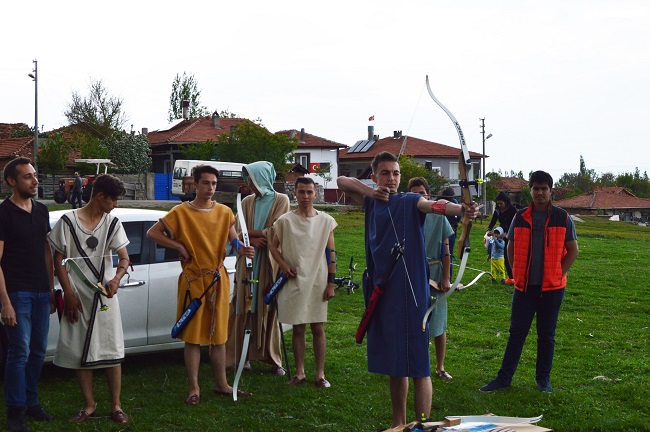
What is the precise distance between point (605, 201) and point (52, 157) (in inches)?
2589

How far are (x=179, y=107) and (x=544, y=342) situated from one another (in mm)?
69125

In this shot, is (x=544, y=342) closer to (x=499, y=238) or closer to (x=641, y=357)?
(x=641, y=357)

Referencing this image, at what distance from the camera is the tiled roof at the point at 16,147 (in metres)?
50.0

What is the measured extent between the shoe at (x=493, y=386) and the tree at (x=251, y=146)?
1480 inches

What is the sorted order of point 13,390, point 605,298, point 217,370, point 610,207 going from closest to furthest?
point 13,390, point 217,370, point 605,298, point 610,207

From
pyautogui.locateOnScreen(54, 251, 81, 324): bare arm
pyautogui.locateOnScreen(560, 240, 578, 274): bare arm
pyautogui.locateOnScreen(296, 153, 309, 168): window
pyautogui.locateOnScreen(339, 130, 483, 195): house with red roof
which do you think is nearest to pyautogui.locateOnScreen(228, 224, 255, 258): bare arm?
pyautogui.locateOnScreen(54, 251, 81, 324): bare arm

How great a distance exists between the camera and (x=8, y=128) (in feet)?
217

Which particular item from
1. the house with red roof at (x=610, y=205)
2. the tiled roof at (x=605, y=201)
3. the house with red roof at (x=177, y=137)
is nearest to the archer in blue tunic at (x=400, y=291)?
the house with red roof at (x=177, y=137)

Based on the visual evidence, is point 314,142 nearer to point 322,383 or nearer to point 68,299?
point 322,383

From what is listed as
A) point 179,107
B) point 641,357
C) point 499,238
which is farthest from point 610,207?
point 641,357

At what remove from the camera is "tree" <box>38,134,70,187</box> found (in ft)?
138

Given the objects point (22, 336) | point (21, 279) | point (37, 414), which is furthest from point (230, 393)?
point (21, 279)

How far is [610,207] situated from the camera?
86500 millimetres

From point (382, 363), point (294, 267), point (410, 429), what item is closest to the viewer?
point (410, 429)
